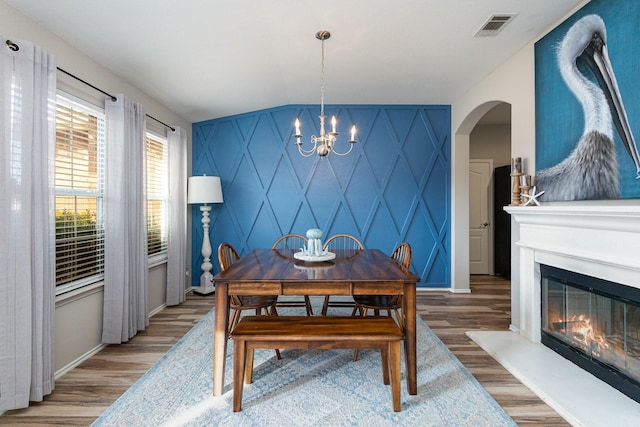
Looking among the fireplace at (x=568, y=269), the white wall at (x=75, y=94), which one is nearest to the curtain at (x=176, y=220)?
the white wall at (x=75, y=94)

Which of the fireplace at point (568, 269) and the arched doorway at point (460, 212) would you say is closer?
the fireplace at point (568, 269)

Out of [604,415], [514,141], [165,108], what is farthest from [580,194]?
[165,108]

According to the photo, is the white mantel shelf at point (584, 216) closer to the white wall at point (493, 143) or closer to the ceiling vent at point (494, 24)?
the ceiling vent at point (494, 24)

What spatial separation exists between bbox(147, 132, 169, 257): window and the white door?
16.1 ft

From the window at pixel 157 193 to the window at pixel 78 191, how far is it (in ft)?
2.87

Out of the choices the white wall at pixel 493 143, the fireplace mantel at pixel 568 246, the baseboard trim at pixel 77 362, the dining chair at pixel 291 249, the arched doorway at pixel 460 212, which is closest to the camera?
the fireplace mantel at pixel 568 246

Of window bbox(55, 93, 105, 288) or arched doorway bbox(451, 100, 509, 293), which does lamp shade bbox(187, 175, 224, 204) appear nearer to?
window bbox(55, 93, 105, 288)

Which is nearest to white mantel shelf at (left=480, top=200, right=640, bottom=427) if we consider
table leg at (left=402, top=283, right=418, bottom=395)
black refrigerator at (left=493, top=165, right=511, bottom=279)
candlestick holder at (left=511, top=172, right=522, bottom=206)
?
candlestick holder at (left=511, top=172, right=522, bottom=206)

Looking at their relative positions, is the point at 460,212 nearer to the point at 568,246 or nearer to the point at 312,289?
the point at 568,246

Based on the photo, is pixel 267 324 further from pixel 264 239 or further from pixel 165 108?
pixel 165 108

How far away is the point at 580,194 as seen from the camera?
7.63 ft

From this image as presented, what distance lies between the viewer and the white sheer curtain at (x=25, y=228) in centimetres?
180

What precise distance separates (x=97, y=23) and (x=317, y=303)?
10.8 feet

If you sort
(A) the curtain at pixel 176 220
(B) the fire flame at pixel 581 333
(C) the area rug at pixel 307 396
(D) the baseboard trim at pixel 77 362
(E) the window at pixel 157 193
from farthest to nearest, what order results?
(A) the curtain at pixel 176 220, (E) the window at pixel 157 193, (D) the baseboard trim at pixel 77 362, (B) the fire flame at pixel 581 333, (C) the area rug at pixel 307 396
